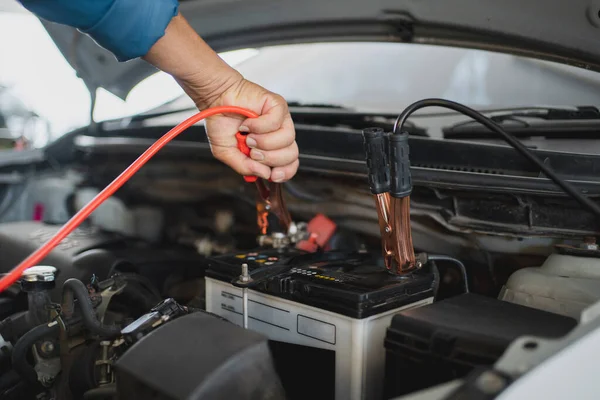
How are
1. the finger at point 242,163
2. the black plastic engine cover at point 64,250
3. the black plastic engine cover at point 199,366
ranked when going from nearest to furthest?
the black plastic engine cover at point 199,366, the finger at point 242,163, the black plastic engine cover at point 64,250

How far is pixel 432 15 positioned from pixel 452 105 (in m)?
0.40

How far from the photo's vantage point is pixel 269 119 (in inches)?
39.4

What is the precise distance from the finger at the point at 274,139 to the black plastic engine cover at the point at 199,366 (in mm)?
360

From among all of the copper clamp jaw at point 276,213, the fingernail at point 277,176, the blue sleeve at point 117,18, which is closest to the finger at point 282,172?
the fingernail at point 277,176

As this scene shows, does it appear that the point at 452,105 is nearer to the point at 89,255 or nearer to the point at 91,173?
the point at 89,255

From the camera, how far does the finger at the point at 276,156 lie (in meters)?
1.02

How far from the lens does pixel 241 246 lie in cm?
158

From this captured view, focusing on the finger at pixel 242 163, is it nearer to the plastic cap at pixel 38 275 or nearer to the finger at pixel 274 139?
the finger at pixel 274 139

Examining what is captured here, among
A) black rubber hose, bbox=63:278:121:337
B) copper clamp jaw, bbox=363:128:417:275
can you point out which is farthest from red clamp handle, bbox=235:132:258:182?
black rubber hose, bbox=63:278:121:337

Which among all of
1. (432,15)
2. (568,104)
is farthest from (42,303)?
(568,104)

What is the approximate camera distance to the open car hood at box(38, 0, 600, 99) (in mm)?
1095

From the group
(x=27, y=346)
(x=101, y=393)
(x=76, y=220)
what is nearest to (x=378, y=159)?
(x=76, y=220)

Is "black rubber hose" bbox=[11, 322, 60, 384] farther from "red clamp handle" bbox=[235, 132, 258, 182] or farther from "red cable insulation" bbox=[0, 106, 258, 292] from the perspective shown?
"red clamp handle" bbox=[235, 132, 258, 182]

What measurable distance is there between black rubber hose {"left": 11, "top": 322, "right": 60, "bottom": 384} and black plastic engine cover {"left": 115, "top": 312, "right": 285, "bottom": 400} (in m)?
0.35
